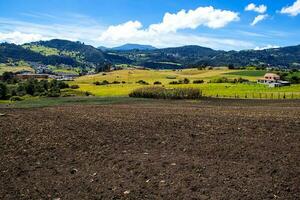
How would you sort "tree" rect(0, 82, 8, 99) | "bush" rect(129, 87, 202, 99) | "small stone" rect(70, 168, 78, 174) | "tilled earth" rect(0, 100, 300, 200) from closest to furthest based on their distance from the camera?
1. "tilled earth" rect(0, 100, 300, 200)
2. "small stone" rect(70, 168, 78, 174)
3. "bush" rect(129, 87, 202, 99)
4. "tree" rect(0, 82, 8, 99)

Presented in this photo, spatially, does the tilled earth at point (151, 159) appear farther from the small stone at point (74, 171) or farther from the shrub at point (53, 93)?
the shrub at point (53, 93)

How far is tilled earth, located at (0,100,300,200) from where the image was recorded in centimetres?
996

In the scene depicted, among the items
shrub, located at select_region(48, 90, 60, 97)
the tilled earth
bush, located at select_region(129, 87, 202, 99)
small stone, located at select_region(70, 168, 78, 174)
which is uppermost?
the tilled earth

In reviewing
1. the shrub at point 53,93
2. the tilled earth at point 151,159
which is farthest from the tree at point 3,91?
the tilled earth at point 151,159

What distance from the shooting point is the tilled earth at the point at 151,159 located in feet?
32.7

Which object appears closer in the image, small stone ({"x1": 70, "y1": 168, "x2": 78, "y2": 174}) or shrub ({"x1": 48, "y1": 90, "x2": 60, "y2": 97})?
small stone ({"x1": 70, "y1": 168, "x2": 78, "y2": 174})

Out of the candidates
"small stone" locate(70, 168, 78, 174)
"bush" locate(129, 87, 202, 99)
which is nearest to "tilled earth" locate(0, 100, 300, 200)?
"small stone" locate(70, 168, 78, 174)

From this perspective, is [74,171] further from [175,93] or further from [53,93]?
[53,93]

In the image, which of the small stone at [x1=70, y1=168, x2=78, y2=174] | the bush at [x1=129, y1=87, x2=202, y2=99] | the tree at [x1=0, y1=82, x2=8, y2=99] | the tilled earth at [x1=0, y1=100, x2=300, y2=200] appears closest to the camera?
the tilled earth at [x1=0, y1=100, x2=300, y2=200]

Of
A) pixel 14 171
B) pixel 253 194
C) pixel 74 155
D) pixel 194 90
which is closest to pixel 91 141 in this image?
pixel 74 155

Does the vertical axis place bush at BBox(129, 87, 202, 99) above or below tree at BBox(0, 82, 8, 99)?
above

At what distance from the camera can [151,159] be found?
12453mm

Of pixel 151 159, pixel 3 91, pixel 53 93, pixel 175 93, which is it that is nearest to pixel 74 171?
pixel 151 159

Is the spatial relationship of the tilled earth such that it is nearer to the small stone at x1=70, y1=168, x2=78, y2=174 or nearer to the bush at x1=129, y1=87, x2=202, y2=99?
the small stone at x1=70, y1=168, x2=78, y2=174
